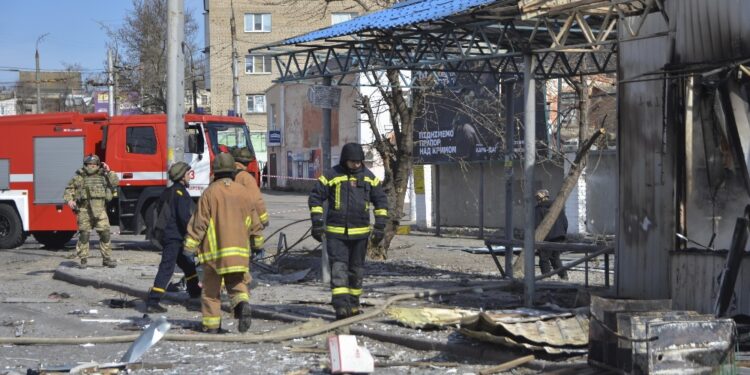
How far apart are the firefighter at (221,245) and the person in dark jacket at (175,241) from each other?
184 centimetres

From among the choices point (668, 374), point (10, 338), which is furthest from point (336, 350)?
point (10, 338)

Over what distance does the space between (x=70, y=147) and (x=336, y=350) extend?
1562 cm

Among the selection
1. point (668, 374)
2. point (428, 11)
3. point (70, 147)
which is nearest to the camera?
point (668, 374)

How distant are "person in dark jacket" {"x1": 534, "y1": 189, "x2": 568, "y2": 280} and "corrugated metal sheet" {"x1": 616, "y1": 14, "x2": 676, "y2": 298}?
4318 mm

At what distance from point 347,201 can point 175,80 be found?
19.5 ft

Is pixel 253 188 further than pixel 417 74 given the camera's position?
No

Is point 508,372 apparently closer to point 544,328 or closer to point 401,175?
point 544,328

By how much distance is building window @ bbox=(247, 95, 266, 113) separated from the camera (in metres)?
67.4

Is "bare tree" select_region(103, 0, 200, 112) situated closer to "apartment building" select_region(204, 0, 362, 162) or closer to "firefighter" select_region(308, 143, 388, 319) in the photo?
"apartment building" select_region(204, 0, 362, 162)

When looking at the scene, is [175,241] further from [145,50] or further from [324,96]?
[145,50]

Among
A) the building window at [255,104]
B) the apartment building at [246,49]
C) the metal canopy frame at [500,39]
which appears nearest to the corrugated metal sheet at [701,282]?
the metal canopy frame at [500,39]

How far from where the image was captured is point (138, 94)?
1971 inches

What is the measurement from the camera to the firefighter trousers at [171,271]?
11.8 m

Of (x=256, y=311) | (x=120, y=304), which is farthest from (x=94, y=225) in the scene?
(x=256, y=311)
